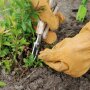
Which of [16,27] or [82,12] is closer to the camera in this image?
[16,27]

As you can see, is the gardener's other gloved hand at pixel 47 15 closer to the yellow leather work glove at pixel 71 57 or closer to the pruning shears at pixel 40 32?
the pruning shears at pixel 40 32

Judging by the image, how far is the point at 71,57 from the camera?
2.11m

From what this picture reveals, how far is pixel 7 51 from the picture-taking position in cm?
229

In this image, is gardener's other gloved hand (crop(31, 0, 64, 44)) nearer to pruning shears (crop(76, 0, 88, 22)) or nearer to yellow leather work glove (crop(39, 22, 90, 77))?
yellow leather work glove (crop(39, 22, 90, 77))

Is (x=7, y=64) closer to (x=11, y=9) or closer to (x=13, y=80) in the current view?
(x=13, y=80)

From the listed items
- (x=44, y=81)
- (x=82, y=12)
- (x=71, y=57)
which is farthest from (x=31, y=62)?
(x=82, y=12)

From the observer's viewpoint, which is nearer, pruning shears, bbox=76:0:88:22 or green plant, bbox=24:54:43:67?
green plant, bbox=24:54:43:67

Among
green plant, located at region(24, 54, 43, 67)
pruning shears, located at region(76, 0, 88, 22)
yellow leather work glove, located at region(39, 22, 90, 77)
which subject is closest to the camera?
yellow leather work glove, located at region(39, 22, 90, 77)

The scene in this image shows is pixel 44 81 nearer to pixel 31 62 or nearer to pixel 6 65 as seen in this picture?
pixel 31 62

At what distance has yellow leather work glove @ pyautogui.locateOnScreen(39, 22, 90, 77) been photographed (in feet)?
6.94

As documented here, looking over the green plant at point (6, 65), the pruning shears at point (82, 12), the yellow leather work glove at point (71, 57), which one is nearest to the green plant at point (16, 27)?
the green plant at point (6, 65)

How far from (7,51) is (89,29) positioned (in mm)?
542

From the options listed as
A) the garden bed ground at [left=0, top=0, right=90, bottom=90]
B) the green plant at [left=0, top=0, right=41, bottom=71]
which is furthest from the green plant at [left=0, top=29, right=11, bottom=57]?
the garden bed ground at [left=0, top=0, right=90, bottom=90]

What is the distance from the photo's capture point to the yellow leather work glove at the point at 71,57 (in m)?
2.12
